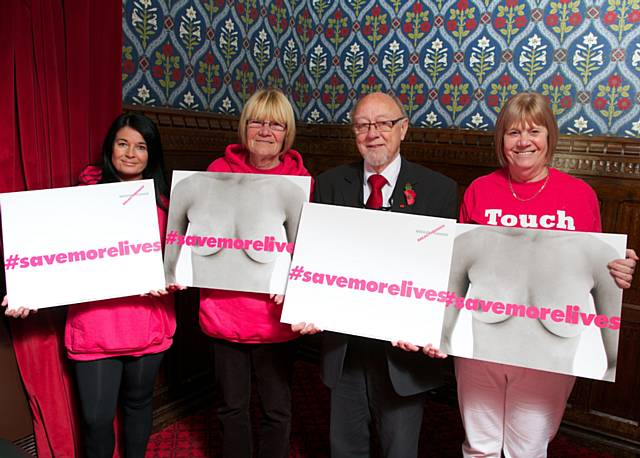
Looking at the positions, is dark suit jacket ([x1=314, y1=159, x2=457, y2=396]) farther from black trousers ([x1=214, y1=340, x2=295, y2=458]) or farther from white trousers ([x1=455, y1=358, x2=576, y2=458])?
black trousers ([x1=214, y1=340, x2=295, y2=458])

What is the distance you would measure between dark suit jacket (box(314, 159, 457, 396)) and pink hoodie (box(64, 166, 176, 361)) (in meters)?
0.56

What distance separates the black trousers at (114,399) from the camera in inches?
61.0

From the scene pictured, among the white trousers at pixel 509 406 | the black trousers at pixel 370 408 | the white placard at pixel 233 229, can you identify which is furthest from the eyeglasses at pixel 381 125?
the white trousers at pixel 509 406

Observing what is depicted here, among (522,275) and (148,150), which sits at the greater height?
(148,150)

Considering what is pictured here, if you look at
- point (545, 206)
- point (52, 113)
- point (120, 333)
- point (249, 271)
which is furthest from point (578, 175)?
point (52, 113)

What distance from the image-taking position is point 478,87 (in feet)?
7.86

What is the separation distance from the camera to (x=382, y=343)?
57.0 inches

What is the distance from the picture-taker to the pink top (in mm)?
1350

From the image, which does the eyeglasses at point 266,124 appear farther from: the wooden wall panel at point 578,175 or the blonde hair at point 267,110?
the wooden wall panel at point 578,175

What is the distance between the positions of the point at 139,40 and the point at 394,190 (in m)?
1.35

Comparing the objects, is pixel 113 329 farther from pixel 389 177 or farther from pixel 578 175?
pixel 578 175

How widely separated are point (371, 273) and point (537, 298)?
0.43 metres

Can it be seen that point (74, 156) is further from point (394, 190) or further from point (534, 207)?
point (534, 207)

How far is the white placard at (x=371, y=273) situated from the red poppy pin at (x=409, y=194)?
0.28 ft
